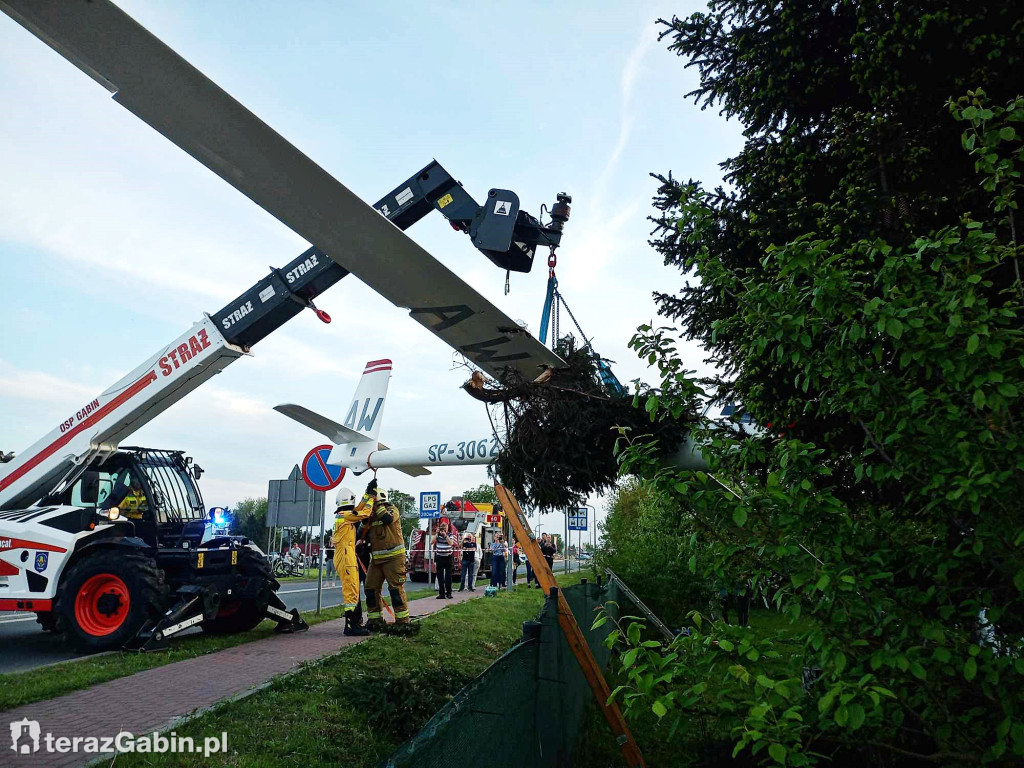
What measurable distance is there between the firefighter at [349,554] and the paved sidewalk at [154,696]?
2.78ft

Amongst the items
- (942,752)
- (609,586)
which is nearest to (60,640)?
(609,586)

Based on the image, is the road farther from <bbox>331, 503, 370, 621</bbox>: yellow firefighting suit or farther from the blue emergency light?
<bbox>331, 503, 370, 621</bbox>: yellow firefighting suit

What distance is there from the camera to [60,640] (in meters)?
10.4

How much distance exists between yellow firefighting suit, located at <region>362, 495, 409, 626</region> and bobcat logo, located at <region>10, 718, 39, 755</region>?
5.01 metres

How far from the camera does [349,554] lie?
1060cm

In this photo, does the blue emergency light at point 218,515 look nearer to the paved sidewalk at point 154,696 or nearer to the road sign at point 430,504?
the paved sidewalk at point 154,696

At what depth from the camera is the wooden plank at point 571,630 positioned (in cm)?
468

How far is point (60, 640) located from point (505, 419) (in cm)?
923

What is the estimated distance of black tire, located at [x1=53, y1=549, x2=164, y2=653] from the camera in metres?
8.58

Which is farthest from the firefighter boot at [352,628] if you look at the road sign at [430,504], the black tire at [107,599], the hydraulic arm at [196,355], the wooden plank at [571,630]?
the road sign at [430,504]

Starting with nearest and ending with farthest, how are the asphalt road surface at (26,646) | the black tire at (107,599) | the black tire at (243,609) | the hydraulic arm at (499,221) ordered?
the hydraulic arm at (499,221)
the asphalt road surface at (26,646)
the black tire at (107,599)
the black tire at (243,609)

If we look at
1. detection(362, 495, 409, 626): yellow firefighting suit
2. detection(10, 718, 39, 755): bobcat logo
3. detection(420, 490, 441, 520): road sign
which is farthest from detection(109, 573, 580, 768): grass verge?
detection(420, 490, 441, 520): road sign

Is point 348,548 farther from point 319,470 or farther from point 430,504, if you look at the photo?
point 430,504

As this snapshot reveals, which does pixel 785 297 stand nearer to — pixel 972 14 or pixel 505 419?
pixel 505 419
